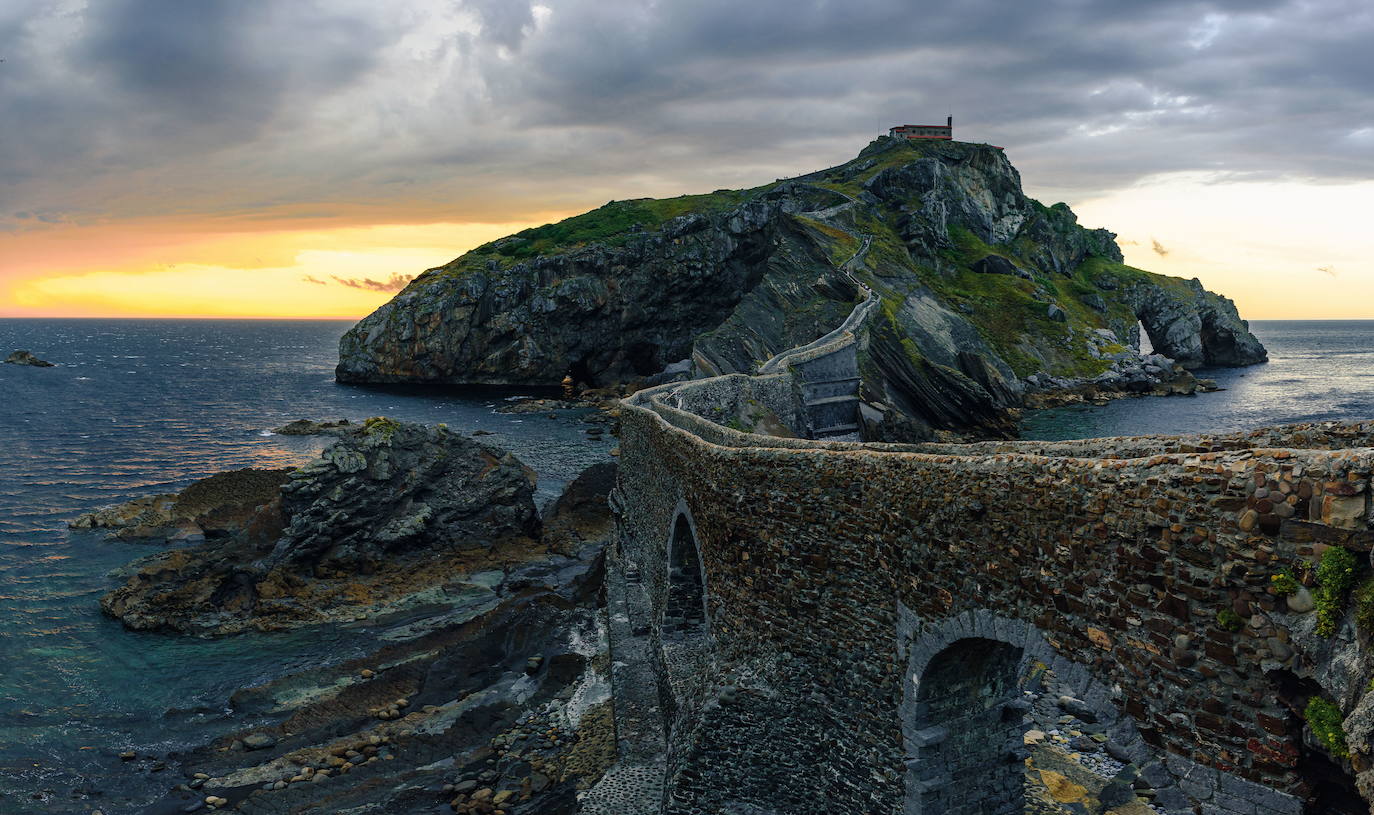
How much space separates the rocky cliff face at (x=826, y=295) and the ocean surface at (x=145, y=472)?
24.8ft

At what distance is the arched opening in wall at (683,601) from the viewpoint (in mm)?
20078

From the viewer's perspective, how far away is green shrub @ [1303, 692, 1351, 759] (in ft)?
20.2

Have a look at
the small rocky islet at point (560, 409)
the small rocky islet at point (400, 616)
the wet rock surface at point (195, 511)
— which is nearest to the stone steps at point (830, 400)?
the small rocky islet at point (560, 409)

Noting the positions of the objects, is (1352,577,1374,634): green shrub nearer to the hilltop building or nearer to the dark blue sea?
the dark blue sea

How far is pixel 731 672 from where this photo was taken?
13.5m

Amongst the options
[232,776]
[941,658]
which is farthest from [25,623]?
[941,658]

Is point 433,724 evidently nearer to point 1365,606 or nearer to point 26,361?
point 1365,606

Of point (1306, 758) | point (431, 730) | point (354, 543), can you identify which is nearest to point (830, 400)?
point (354, 543)

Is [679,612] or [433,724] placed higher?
[679,612]

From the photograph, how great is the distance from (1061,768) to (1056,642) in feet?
37.3

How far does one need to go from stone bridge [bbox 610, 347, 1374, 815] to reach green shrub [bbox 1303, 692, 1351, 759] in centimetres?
9

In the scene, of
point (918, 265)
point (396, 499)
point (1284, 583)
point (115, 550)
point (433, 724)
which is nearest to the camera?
point (1284, 583)

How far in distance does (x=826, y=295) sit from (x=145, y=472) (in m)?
52.1

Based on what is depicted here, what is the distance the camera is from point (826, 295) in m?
65.0
